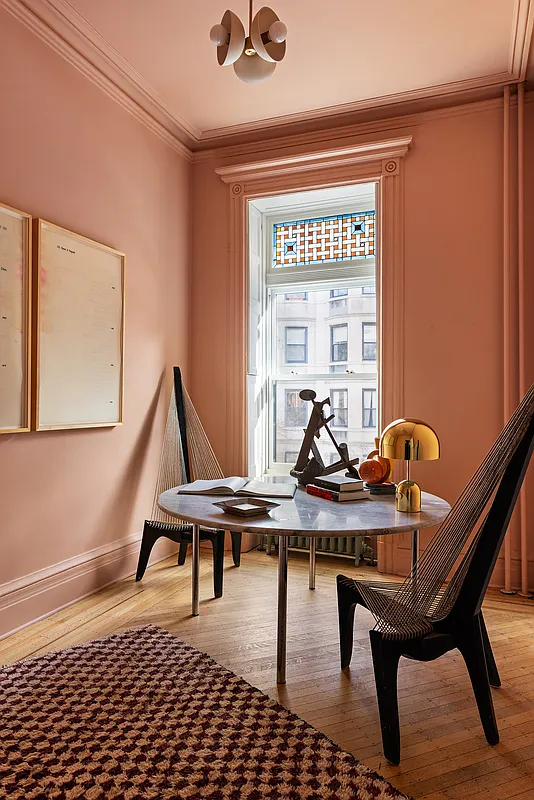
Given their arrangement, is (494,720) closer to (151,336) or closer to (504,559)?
(504,559)

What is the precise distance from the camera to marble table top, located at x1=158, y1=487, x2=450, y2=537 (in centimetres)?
197

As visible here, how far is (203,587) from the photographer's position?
3377mm

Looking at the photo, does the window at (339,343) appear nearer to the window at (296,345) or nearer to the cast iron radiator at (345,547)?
the window at (296,345)

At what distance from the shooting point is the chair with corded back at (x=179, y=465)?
342 centimetres

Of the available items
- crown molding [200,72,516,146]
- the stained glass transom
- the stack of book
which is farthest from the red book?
crown molding [200,72,516,146]

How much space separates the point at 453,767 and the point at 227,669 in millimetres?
945

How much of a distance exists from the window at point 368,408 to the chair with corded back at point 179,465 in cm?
117

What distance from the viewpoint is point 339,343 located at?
14.2ft

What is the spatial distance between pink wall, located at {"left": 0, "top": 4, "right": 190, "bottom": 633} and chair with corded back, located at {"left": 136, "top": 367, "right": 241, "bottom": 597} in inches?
4.7

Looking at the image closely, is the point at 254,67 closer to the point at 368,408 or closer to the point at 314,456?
the point at 314,456

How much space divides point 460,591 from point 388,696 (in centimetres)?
40

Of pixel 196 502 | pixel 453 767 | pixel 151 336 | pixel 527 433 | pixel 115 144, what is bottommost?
pixel 453 767

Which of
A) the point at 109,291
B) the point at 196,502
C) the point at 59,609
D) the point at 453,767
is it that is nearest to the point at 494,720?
the point at 453,767

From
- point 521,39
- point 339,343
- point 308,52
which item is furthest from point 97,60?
point 339,343
